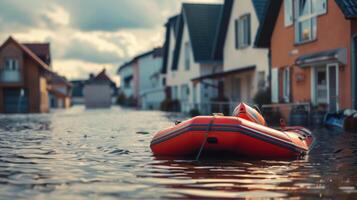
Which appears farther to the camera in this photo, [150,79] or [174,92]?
[150,79]

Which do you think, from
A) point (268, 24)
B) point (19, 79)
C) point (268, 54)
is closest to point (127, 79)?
point (19, 79)

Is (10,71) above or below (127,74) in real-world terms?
below

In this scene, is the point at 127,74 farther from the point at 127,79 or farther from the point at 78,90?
the point at 78,90

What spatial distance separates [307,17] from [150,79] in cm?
5362

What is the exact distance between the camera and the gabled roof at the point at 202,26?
1593 inches

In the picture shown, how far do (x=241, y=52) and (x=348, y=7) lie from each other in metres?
13.5

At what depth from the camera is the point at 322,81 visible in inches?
899

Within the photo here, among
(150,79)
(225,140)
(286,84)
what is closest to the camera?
(225,140)

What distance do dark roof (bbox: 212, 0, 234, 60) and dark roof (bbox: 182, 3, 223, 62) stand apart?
152 inches

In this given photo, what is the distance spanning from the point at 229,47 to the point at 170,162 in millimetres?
24343

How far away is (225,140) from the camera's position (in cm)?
1098

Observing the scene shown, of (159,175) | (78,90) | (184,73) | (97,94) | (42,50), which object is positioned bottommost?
(159,175)

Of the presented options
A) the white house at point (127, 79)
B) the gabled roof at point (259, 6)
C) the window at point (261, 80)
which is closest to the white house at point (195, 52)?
the window at point (261, 80)

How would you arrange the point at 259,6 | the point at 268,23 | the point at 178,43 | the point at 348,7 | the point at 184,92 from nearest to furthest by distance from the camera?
the point at 348,7, the point at 268,23, the point at 259,6, the point at 178,43, the point at 184,92
